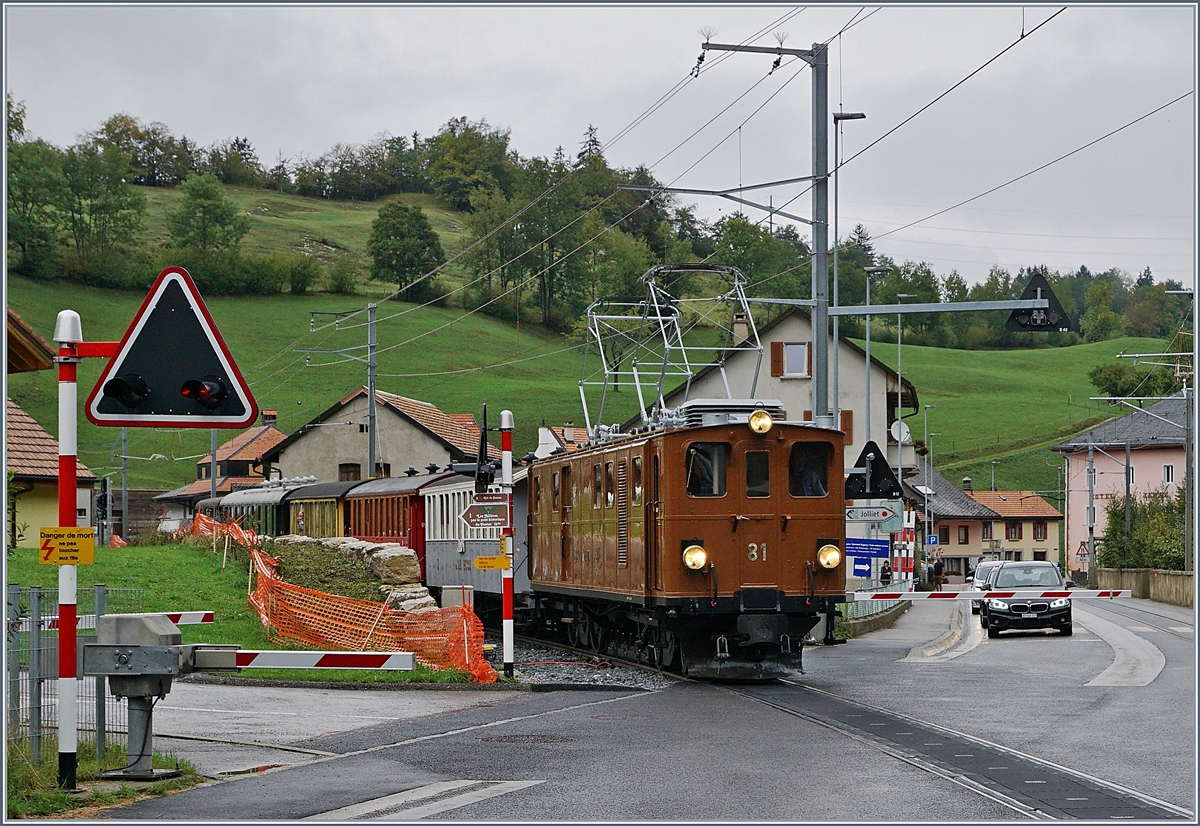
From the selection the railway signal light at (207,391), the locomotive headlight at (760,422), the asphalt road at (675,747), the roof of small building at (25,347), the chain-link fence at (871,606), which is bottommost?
the chain-link fence at (871,606)

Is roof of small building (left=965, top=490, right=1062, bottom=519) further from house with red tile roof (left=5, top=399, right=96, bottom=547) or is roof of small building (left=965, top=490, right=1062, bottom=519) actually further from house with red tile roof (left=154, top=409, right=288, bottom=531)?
house with red tile roof (left=5, top=399, right=96, bottom=547)

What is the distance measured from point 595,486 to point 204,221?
334 ft

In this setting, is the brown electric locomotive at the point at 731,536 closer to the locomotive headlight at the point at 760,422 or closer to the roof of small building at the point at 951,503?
the locomotive headlight at the point at 760,422

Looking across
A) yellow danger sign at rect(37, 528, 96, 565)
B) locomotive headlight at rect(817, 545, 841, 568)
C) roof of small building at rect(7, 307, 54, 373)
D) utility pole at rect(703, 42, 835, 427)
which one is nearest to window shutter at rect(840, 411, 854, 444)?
utility pole at rect(703, 42, 835, 427)

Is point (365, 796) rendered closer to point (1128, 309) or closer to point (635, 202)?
point (635, 202)

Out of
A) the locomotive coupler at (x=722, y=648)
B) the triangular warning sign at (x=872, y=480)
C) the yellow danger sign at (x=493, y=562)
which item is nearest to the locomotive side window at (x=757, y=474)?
the locomotive coupler at (x=722, y=648)

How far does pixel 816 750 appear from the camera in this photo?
12.2 metres

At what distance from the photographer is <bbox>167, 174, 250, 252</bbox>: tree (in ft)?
382

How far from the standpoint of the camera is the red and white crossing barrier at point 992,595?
78.9 feet

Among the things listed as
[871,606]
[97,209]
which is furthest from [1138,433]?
[97,209]

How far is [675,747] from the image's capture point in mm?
12430

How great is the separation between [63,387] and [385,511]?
2999 cm

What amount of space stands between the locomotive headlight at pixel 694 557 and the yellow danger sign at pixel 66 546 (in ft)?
33.0

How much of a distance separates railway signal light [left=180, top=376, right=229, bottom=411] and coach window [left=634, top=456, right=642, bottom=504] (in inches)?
436
